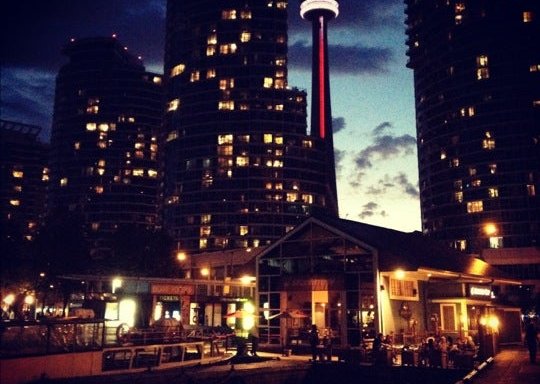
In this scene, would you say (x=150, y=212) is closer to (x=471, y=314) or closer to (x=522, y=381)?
(x=471, y=314)

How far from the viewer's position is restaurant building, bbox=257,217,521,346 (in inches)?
1281

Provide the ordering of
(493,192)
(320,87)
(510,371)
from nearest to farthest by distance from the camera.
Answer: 1. (510,371)
2. (493,192)
3. (320,87)

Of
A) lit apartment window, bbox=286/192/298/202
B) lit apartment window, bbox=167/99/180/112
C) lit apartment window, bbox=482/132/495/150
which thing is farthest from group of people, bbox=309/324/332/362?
lit apartment window, bbox=167/99/180/112

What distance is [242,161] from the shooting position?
130375mm

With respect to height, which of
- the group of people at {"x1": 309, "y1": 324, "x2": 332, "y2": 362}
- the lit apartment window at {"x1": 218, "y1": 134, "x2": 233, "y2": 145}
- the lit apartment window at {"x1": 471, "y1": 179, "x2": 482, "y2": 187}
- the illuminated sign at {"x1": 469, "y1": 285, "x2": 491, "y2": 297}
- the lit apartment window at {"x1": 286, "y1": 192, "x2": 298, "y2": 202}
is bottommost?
the group of people at {"x1": 309, "y1": 324, "x2": 332, "y2": 362}

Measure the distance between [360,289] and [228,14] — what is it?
122493mm

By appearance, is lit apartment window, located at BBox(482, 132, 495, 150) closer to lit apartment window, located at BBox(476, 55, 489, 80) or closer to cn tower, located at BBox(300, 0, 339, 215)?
lit apartment window, located at BBox(476, 55, 489, 80)

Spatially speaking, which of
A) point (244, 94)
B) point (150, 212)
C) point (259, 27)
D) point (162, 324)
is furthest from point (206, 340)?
point (150, 212)

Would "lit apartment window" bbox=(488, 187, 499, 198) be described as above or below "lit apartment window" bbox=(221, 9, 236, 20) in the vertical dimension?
below

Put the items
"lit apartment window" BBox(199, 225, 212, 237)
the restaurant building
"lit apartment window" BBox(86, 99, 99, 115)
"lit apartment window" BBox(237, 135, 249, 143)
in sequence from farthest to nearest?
"lit apartment window" BBox(86, 99, 99, 115) < "lit apartment window" BBox(237, 135, 249, 143) < "lit apartment window" BBox(199, 225, 212, 237) < the restaurant building

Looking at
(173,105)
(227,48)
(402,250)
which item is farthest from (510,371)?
(173,105)

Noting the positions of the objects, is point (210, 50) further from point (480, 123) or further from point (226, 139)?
point (480, 123)

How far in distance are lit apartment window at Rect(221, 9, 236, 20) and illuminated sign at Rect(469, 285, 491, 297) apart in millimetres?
118106

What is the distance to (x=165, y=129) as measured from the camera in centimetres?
14925
